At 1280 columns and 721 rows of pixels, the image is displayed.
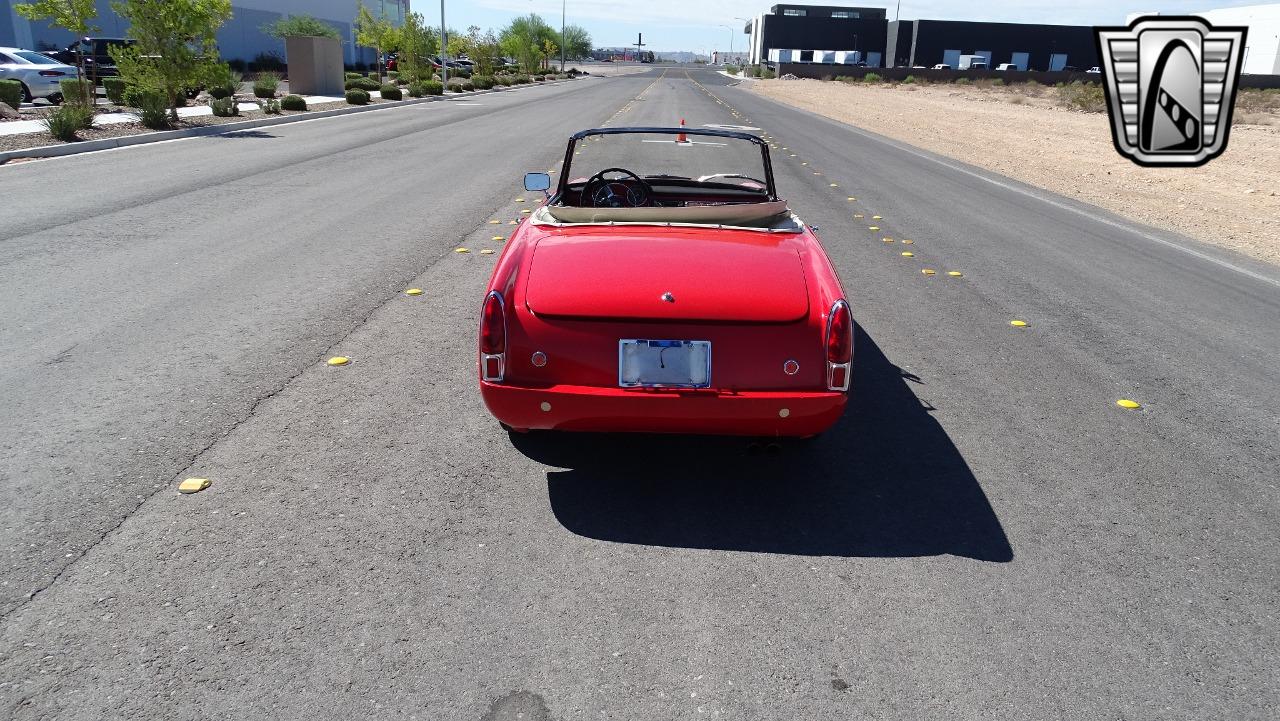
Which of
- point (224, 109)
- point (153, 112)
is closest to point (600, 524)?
point (153, 112)

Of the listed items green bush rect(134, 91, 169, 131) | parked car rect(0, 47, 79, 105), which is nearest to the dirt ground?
green bush rect(134, 91, 169, 131)

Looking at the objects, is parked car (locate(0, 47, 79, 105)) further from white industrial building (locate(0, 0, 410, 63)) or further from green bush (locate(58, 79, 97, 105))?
white industrial building (locate(0, 0, 410, 63))

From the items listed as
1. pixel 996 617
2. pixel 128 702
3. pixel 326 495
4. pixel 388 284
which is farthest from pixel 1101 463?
pixel 388 284

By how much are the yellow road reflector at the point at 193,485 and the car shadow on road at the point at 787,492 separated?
4.58 ft

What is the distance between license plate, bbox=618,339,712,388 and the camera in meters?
3.57

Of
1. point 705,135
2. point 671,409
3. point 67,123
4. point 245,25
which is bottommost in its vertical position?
point 671,409

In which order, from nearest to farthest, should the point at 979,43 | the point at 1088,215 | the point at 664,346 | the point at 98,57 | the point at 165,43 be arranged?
the point at 664,346
the point at 1088,215
the point at 165,43
the point at 98,57
the point at 979,43

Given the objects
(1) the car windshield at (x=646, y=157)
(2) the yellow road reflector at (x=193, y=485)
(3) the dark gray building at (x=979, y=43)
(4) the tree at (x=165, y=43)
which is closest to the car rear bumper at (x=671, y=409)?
(2) the yellow road reflector at (x=193, y=485)

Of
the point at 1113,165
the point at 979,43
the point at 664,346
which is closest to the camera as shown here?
the point at 664,346

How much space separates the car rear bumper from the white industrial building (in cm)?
3637

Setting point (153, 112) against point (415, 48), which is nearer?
point (153, 112)

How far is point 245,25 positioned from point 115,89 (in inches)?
1712

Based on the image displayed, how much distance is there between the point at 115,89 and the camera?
26.2 metres

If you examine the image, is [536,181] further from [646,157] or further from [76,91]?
[76,91]
